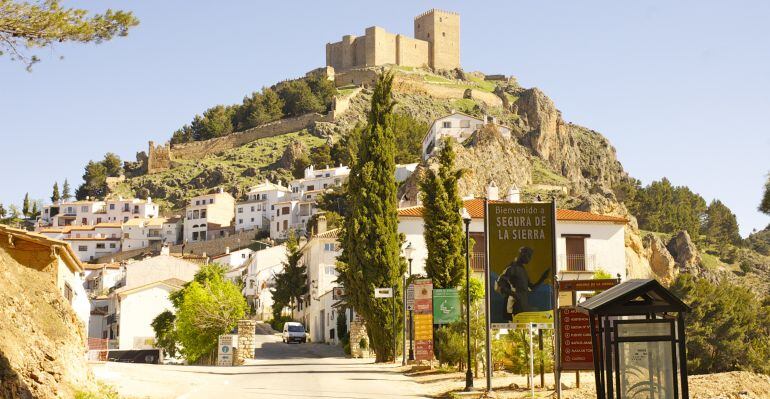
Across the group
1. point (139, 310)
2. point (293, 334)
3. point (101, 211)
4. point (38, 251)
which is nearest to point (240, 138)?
point (101, 211)

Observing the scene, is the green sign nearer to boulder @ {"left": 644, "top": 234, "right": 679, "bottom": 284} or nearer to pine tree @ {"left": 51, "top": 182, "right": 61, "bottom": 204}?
boulder @ {"left": 644, "top": 234, "right": 679, "bottom": 284}

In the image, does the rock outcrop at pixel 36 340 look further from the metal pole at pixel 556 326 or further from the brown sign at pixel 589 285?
the brown sign at pixel 589 285

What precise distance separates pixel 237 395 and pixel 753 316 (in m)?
43.6

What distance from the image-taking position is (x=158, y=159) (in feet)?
558

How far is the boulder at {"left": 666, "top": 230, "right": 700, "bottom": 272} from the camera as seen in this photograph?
353 feet

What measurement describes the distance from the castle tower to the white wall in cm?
13223

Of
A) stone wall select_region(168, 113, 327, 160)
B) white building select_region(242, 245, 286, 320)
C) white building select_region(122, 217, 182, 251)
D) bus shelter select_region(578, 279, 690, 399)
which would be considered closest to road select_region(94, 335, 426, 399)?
bus shelter select_region(578, 279, 690, 399)

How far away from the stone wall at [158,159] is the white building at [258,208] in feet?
118

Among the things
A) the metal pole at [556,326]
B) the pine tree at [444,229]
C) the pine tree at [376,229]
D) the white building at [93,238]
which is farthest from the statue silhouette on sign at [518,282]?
the white building at [93,238]

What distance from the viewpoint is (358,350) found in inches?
1746

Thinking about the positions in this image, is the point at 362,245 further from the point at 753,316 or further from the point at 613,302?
the point at 753,316

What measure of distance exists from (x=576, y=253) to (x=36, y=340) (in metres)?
33.7

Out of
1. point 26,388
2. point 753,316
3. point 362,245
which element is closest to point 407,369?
point 362,245

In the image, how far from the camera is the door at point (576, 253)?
45.9 meters
